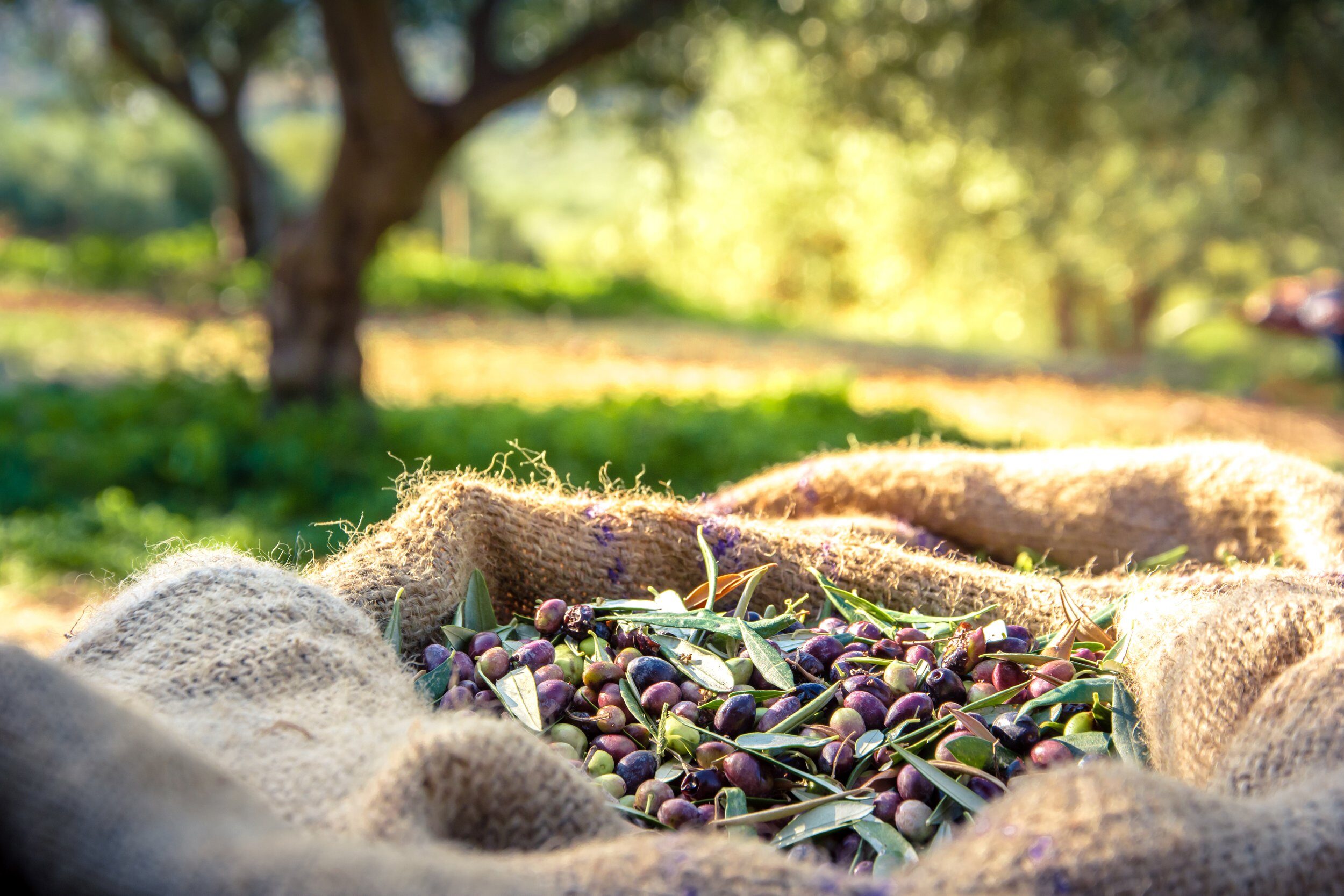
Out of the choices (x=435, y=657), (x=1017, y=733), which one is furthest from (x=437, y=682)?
(x=1017, y=733)

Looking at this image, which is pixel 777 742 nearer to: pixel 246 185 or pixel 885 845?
pixel 885 845

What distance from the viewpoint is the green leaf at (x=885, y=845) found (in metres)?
1.13

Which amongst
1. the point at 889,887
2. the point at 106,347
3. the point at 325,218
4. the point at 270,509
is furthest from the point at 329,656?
the point at 106,347

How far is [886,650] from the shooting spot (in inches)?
58.6

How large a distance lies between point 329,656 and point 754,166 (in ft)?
64.0

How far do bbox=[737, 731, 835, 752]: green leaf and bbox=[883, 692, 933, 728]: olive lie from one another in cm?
9

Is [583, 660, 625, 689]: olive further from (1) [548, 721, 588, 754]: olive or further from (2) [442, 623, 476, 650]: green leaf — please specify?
(2) [442, 623, 476, 650]: green leaf

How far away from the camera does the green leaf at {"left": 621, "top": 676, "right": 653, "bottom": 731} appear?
4.55 feet

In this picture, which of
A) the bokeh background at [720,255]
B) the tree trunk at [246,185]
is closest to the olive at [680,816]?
the bokeh background at [720,255]

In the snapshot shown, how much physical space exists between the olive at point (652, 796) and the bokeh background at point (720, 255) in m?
0.68

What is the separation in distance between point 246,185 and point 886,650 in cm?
1454

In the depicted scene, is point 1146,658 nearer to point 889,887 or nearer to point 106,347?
point 889,887

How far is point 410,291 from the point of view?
45.3 ft

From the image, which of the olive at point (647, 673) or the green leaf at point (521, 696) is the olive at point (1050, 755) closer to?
the olive at point (647, 673)
